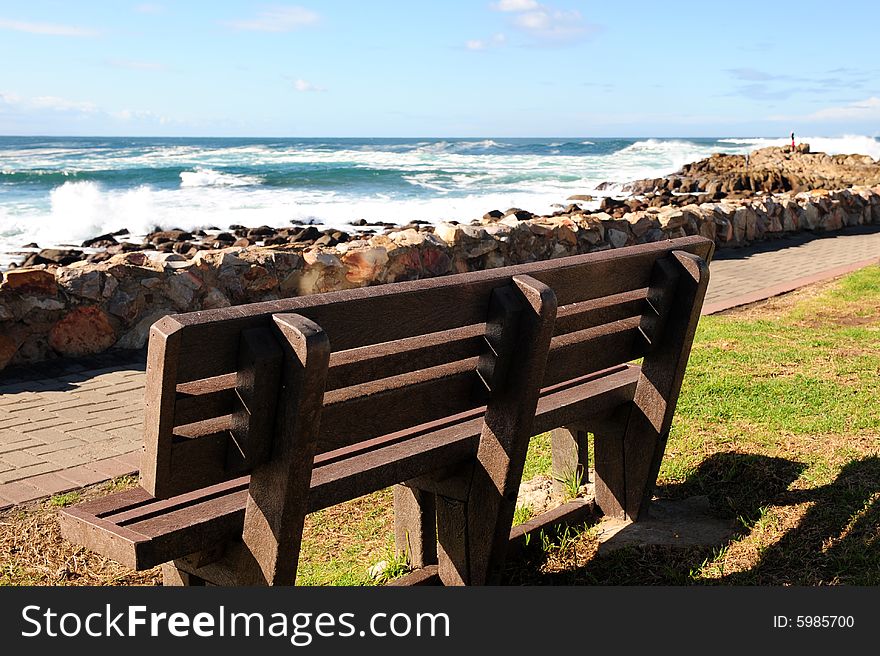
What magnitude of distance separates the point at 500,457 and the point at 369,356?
27.2 inches

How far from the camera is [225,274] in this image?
7789 millimetres

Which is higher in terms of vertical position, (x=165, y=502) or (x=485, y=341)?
(x=485, y=341)

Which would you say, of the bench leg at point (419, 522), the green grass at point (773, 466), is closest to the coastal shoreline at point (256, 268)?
the green grass at point (773, 466)

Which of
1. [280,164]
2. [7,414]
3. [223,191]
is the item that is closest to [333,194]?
[223,191]

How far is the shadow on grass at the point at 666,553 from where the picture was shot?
11.1 feet

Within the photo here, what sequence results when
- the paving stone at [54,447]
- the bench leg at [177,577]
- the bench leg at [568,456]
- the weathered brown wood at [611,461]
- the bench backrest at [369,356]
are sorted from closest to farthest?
the bench backrest at [369,356], the bench leg at [177,577], the weathered brown wood at [611,461], the bench leg at [568,456], the paving stone at [54,447]

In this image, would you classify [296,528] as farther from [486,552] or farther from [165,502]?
[486,552]

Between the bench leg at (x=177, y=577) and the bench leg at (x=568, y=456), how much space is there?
6.28 feet

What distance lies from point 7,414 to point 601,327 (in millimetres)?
3893

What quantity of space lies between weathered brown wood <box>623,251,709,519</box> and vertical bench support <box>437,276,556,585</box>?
33.7 inches

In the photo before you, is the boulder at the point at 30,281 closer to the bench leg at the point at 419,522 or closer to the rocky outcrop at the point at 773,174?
the bench leg at the point at 419,522

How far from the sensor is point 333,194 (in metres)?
31.4

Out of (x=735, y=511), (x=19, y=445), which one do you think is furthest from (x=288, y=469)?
(x=19, y=445)

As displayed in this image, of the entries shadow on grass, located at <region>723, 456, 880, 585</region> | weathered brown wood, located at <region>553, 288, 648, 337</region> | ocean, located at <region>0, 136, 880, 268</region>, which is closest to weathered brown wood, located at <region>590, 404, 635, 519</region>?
weathered brown wood, located at <region>553, 288, 648, 337</region>
